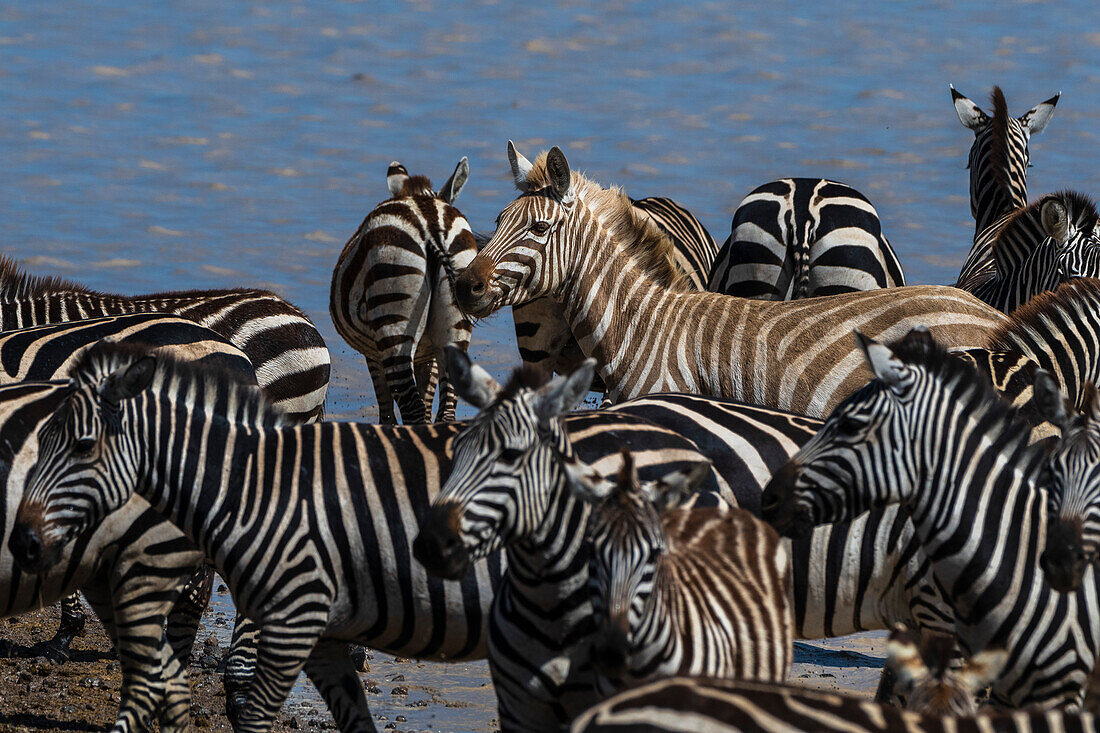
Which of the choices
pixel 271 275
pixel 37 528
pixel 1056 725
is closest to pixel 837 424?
pixel 1056 725

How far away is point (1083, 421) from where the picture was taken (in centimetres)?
537

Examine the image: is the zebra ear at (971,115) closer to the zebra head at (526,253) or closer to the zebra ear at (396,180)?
the zebra ear at (396,180)

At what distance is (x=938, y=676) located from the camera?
392cm

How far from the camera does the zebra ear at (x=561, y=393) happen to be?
4793mm

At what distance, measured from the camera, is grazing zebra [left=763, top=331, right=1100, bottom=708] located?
5129 mm

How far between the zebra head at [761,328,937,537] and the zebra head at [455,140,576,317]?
3.57 m

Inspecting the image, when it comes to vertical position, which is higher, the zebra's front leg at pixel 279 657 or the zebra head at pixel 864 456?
the zebra head at pixel 864 456

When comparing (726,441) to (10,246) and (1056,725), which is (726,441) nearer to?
(1056,725)

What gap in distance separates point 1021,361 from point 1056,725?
370 centimetres

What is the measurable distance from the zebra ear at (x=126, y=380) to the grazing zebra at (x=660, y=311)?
3.07m

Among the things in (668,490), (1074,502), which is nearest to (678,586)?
(668,490)

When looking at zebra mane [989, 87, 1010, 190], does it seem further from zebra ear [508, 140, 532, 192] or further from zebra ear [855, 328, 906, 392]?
zebra ear [855, 328, 906, 392]

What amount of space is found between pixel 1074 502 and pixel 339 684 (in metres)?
3.17

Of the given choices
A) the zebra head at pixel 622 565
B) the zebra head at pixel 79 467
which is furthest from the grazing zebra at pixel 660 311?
the zebra head at pixel 622 565
